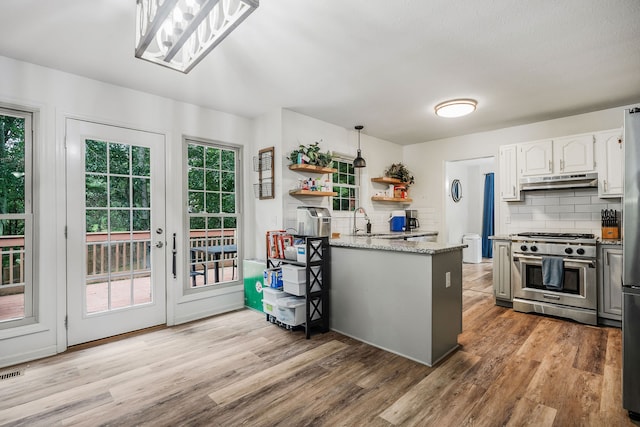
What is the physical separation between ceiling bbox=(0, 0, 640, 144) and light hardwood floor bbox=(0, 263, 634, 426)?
Result: 101 inches

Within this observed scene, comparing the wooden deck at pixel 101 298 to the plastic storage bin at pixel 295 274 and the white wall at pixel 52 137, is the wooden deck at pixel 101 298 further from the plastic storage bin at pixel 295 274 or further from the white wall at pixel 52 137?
the plastic storage bin at pixel 295 274

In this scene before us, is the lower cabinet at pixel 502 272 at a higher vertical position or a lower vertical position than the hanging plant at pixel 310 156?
lower

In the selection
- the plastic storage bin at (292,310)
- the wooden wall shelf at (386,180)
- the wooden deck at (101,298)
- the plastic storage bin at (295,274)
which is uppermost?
the wooden wall shelf at (386,180)

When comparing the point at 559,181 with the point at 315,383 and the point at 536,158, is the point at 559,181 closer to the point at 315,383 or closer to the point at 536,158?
the point at 536,158

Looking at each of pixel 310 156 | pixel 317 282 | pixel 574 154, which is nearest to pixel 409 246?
pixel 317 282

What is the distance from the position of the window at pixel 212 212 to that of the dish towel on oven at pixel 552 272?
378 cm

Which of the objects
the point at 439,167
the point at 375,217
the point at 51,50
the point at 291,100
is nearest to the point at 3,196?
the point at 51,50

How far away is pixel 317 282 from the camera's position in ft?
10.9

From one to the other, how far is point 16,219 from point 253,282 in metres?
2.35

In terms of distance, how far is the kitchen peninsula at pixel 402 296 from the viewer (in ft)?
8.46

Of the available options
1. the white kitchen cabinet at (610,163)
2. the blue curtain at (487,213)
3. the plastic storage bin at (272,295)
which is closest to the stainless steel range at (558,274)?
the white kitchen cabinet at (610,163)

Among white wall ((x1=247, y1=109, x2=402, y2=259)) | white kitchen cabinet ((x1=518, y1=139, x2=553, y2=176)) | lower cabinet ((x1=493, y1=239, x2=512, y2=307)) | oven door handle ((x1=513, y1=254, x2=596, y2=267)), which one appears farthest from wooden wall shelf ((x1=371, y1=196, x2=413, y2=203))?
oven door handle ((x1=513, y1=254, x2=596, y2=267))

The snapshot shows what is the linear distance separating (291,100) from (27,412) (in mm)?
3458

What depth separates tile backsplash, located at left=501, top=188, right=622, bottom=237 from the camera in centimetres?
410
